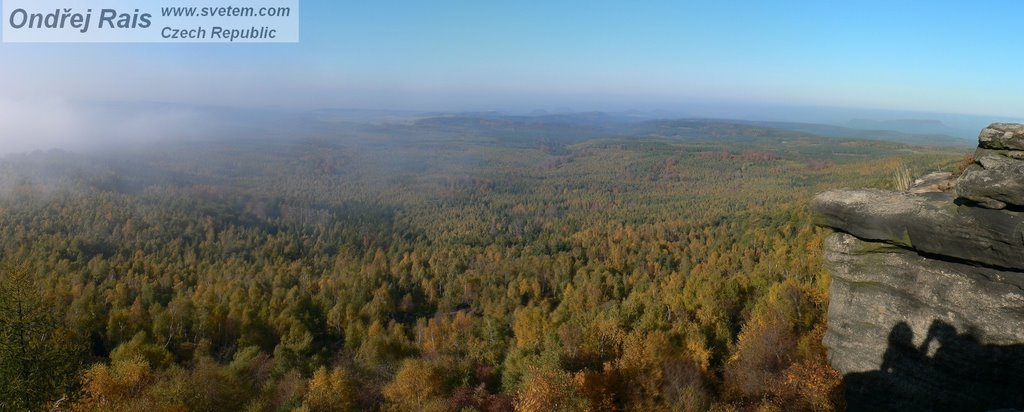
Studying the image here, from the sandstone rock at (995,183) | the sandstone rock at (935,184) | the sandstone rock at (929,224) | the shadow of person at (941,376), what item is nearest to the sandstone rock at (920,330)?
the shadow of person at (941,376)

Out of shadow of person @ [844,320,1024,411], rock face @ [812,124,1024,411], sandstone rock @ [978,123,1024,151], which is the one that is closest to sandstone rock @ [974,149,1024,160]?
rock face @ [812,124,1024,411]

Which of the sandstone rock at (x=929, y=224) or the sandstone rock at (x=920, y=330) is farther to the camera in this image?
the sandstone rock at (x=920, y=330)

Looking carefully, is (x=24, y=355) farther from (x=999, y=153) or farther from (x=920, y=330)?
(x=999, y=153)

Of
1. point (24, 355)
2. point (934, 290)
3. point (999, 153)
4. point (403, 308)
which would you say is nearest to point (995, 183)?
point (999, 153)

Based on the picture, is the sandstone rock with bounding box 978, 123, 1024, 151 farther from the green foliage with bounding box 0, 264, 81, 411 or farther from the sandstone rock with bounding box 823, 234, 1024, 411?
the green foliage with bounding box 0, 264, 81, 411

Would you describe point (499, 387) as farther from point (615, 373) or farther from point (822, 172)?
point (822, 172)

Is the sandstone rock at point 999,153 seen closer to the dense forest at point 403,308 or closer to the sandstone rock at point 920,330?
the sandstone rock at point 920,330
